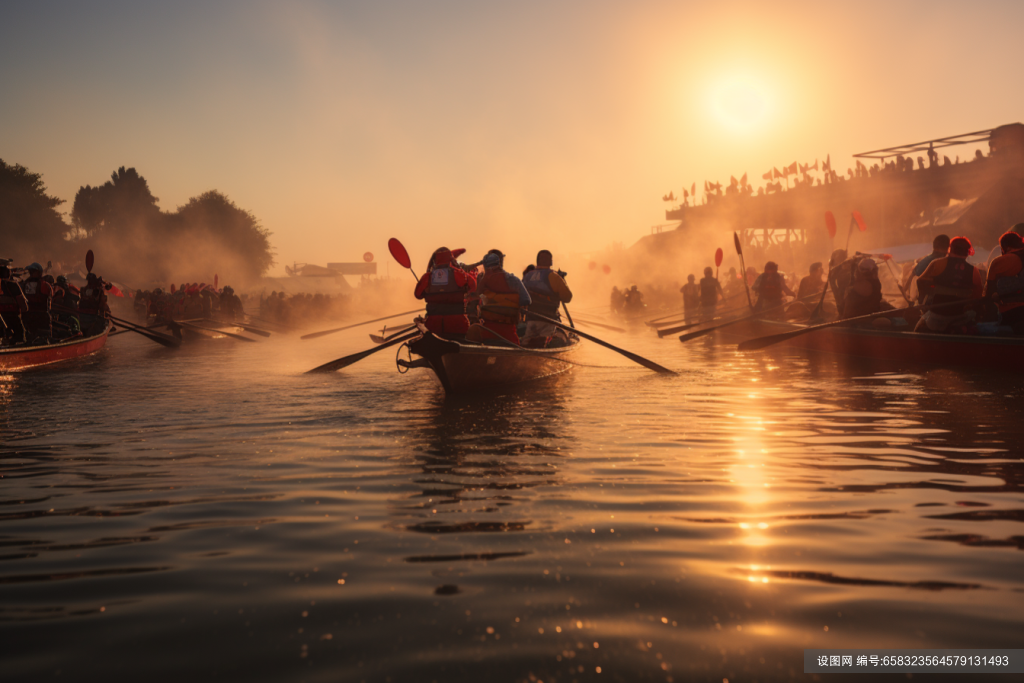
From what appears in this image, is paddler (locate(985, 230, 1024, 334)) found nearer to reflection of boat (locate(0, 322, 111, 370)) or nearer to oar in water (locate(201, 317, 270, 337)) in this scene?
reflection of boat (locate(0, 322, 111, 370))

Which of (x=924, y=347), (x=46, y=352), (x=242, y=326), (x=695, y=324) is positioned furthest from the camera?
(x=242, y=326)

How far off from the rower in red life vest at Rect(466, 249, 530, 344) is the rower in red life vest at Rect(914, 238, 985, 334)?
678cm

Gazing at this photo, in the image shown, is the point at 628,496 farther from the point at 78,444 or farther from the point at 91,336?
the point at 91,336

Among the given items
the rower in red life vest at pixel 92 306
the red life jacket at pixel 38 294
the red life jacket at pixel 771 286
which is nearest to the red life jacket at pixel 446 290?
the red life jacket at pixel 38 294

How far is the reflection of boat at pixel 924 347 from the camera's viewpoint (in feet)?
36.1

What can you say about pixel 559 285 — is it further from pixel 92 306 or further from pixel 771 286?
pixel 92 306

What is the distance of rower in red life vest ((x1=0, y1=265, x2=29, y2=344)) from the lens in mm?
15492

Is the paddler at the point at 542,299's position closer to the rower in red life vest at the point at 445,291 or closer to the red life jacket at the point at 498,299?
the red life jacket at the point at 498,299

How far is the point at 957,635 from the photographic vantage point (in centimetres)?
281

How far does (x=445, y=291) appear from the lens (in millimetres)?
10867

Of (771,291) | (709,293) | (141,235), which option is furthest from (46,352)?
(141,235)

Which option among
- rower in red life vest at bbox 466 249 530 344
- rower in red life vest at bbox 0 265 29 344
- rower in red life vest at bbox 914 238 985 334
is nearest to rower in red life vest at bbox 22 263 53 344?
rower in red life vest at bbox 0 265 29 344

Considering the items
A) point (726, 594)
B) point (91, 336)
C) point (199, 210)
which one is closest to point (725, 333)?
point (91, 336)

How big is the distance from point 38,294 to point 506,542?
1753 cm
